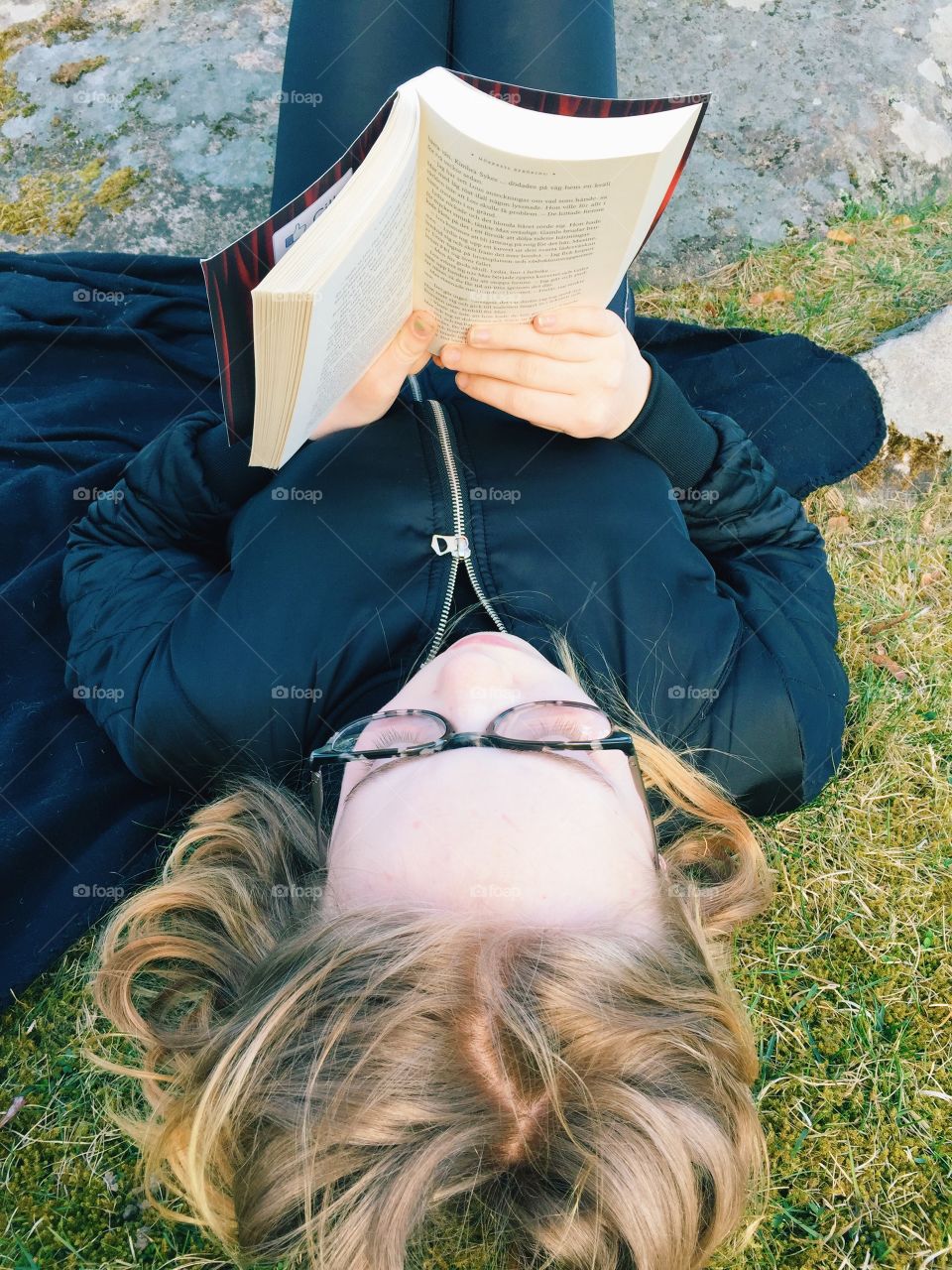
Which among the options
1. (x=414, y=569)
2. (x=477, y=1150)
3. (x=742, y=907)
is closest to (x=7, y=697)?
(x=414, y=569)

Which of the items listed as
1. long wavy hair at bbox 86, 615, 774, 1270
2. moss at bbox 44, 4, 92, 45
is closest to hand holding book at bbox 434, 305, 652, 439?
long wavy hair at bbox 86, 615, 774, 1270

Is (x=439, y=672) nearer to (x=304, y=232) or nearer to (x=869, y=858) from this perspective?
(x=304, y=232)

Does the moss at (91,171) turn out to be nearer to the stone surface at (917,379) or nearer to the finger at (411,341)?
the finger at (411,341)

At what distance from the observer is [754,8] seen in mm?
3756

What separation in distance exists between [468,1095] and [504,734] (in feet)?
1.92

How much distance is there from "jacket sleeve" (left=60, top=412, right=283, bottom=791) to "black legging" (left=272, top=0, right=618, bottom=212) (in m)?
0.93

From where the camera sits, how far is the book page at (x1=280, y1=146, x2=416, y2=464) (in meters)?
1.28

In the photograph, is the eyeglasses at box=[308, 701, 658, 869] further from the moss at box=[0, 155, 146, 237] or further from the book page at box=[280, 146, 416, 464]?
the moss at box=[0, 155, 146, 237]

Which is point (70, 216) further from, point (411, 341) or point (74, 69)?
point (411, 341)

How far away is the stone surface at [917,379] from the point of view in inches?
116

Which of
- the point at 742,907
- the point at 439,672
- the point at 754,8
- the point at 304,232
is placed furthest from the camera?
the point at 754,8

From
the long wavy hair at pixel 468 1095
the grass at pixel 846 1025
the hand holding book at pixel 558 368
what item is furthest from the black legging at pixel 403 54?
the long wavy hair at pixel 468 1095

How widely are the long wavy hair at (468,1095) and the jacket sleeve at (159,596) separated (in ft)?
2.07

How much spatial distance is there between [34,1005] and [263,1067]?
91 cm
